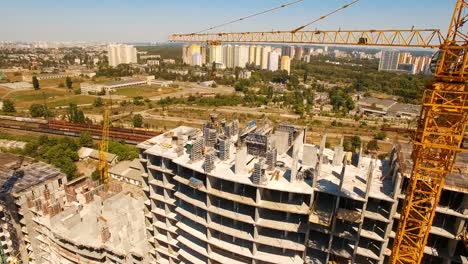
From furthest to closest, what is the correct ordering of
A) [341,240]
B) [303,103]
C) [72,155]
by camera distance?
[303,103] → [72,155] → [341,240]

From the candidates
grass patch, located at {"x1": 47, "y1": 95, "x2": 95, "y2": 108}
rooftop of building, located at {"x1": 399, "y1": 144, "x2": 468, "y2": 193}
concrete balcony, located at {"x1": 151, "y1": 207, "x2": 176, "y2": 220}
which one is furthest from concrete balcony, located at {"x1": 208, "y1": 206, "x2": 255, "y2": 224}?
grass patch, located at {"x1": 47, "y1": 95, "x2": 95, "y2": 108}

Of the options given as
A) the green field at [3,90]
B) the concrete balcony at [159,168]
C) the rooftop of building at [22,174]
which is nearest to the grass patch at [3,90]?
the green field at [3,90]

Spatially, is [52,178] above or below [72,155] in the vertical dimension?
above

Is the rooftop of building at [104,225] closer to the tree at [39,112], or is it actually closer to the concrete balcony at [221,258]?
the concrete balcony at [221,258]

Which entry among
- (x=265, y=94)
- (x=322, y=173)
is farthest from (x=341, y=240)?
(x=265, y=94)

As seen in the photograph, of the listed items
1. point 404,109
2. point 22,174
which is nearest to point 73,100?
point 22,174

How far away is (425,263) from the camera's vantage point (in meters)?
26.6

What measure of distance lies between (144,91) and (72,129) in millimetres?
78779

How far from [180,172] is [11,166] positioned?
38.5 meters

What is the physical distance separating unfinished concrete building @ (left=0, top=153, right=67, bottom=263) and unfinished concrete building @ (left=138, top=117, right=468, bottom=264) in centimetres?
1877

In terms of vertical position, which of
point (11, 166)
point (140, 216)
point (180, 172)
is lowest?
point (140, 216)

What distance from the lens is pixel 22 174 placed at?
44.9 meters

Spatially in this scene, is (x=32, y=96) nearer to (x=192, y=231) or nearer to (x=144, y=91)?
(x=144, y=91)

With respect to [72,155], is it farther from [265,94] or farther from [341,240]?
[265,94]
